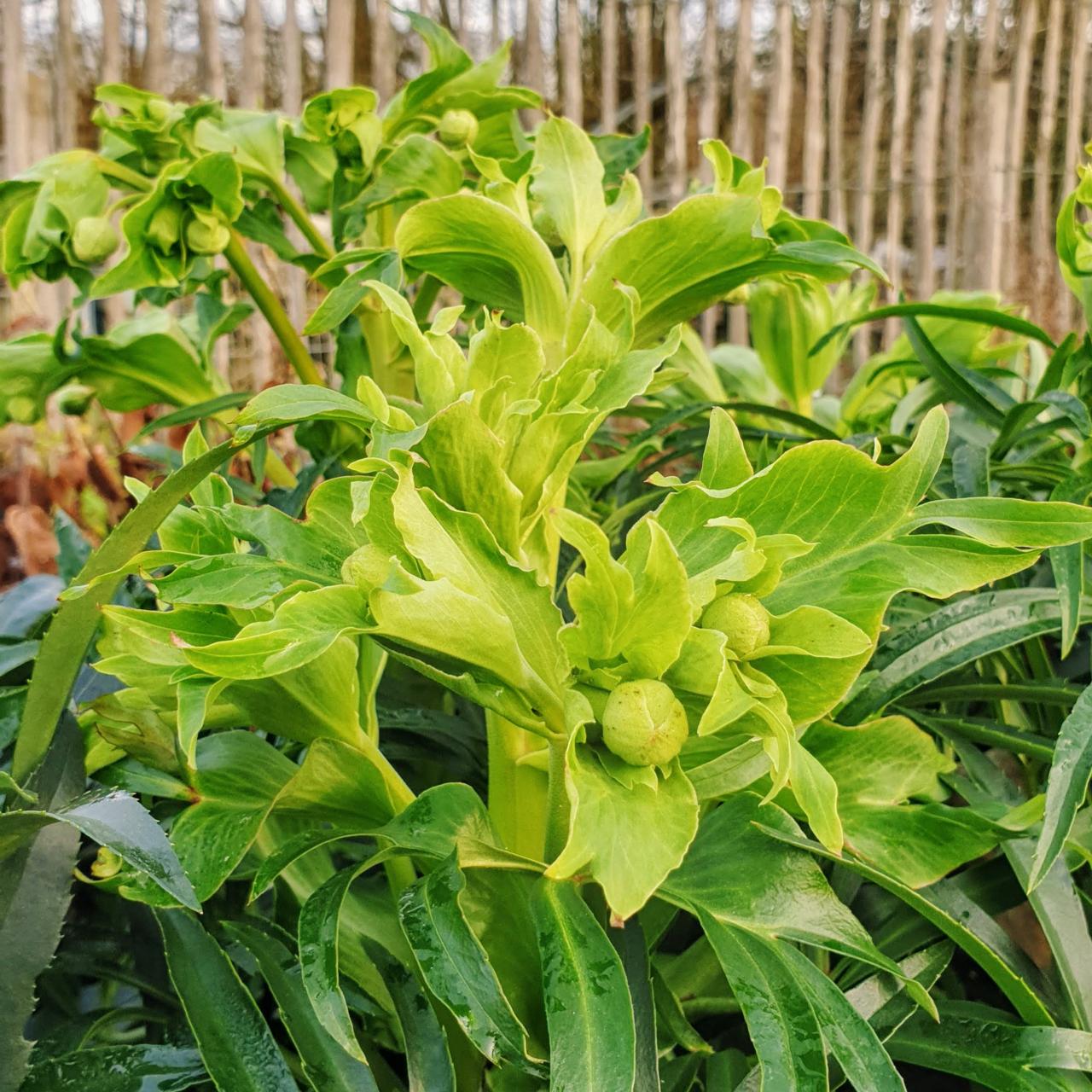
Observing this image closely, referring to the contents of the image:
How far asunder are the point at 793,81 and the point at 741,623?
3006 mm

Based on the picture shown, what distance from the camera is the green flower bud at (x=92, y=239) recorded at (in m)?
0.48

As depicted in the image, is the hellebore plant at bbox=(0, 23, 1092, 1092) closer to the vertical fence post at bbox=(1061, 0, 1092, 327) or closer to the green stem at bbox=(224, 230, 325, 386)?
the green stem at bbox=(224, 230, 325, 386)

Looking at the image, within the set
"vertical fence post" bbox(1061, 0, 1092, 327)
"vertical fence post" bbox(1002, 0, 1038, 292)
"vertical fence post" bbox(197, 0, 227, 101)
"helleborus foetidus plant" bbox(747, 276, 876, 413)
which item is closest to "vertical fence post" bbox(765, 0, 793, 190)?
"vertical fence post" bbox(1002, 0, 1038, 292)

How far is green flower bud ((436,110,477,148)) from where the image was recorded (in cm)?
49

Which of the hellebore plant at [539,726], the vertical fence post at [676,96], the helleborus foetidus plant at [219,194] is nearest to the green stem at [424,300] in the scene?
the helleborus foetidus plant at [219,194]

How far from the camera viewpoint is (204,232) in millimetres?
467

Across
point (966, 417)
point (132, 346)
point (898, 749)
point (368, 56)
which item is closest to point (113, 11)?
point (368, 56)

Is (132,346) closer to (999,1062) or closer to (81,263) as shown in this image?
(81,263)

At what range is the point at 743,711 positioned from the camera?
239 millimetres

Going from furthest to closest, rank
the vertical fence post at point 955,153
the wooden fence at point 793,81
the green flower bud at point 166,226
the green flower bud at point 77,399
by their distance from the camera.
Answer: the vertical fence post at point 955,153 → the wooden fence at point 793,81 → the green flower bud at point 77,399 → the green flower bud at point 166,226

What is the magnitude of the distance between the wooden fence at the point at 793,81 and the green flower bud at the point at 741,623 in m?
2.09

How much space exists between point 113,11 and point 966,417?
210 centimetres

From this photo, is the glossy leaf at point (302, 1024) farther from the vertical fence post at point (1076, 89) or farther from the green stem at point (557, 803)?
the vertical fence post at point (1076, 89)

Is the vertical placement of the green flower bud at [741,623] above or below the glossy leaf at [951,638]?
above
